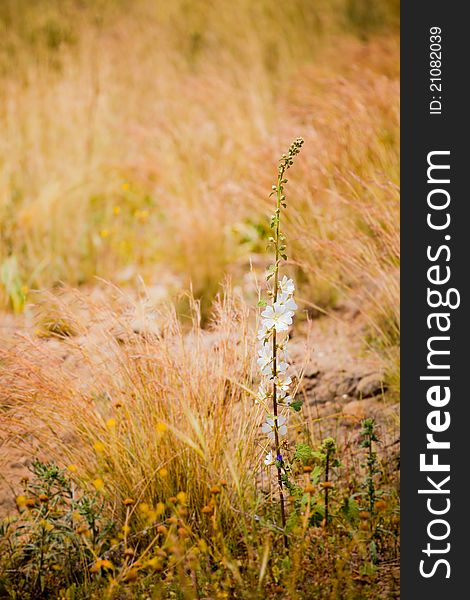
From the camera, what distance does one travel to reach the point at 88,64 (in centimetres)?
572

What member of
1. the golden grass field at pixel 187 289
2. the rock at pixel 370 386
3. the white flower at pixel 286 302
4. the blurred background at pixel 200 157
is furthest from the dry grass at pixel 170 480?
the blurred background at pixel 200 157

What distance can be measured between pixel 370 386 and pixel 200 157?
7.67 ft

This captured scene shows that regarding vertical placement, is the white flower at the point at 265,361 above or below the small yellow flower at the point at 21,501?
above

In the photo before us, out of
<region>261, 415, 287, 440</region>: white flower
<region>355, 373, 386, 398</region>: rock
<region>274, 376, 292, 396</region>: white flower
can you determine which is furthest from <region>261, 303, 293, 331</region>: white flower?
<region>355, 373, 386, 398</region>: rock

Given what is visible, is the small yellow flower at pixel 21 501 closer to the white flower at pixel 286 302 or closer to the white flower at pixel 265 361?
the white flower at pixel 265 361

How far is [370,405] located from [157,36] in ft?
16.7

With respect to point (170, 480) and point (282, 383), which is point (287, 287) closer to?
point (282, 383)

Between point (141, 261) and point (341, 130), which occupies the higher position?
point (341, 130)

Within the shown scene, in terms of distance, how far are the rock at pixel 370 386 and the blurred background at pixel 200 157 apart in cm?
9

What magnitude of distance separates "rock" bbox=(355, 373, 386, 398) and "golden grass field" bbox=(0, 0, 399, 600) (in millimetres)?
58

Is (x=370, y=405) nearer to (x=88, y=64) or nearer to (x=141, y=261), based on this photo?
(x=141, y=261)

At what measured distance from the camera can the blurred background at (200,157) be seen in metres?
3.44

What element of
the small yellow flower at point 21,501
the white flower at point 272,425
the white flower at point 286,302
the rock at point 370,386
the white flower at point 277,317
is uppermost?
the white flower at point 286,302

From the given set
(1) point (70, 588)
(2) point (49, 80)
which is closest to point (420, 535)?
(1) point (70, 588)
